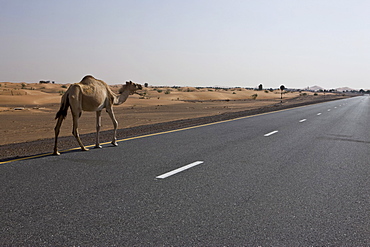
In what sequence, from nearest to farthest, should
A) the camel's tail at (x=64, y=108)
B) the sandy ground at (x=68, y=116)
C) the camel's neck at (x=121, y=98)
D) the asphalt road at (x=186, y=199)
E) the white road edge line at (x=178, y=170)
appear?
the asphalt road at (x=186, y=199) → the white road edge line at (x=178, y=170) → the camel's tail at (x=64, y=108) → the camel's neck at (x=121, y=98) → the sandy ground at (x=68, y=116)

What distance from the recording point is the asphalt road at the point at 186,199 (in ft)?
14.2

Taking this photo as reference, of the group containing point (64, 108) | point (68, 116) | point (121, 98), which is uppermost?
point (121, 98)

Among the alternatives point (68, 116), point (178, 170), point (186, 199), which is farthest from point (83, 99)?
point (68, 116)

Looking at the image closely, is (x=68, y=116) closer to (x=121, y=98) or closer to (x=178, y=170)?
(x=121, y=98)

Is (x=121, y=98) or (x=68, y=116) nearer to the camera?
(x=121, y=98)

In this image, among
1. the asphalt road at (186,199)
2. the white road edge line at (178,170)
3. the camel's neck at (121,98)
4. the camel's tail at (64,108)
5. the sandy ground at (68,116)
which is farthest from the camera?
the sandy ground at (68,116)

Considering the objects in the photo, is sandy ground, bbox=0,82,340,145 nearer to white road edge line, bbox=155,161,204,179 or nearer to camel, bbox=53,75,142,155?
Answer: camel, bbox=53,75,142,155

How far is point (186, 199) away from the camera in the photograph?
575cm

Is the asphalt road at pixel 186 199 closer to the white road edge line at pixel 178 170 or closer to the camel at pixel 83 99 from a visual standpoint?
the white road edge line at pixel 178 170

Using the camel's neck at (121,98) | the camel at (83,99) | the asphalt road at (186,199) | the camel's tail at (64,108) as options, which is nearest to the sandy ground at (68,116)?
the camel's neck at (121,98)

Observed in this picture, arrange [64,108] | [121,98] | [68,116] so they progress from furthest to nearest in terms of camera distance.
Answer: [68,116]
[121,98]
[64,108]

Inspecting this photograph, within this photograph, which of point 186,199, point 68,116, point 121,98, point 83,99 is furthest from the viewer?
point 68,116

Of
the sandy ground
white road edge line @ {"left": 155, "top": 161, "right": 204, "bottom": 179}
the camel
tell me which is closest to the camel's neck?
the camel

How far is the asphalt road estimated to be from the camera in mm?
4340
